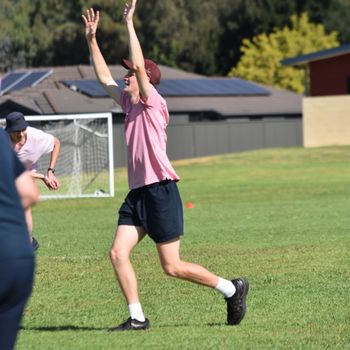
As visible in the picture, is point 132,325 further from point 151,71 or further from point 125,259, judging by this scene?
point 151,71

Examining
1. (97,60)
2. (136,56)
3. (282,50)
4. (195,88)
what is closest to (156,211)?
(136,56)

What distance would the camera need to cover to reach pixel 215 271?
12.4 metres

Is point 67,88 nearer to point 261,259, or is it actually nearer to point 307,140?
point 307,140

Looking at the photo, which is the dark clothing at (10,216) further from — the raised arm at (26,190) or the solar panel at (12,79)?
the solar panel at (12,79)

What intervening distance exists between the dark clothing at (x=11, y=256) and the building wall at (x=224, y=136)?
40066 mm

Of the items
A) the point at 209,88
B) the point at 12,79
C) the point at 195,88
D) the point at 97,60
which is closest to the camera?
the point at 97,60

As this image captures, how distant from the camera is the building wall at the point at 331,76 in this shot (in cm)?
5566

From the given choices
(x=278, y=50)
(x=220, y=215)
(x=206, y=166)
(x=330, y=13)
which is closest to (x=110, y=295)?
(x=220, y=215)

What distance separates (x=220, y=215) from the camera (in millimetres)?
21328

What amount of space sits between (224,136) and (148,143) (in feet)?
144

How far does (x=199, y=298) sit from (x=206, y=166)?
32432mm

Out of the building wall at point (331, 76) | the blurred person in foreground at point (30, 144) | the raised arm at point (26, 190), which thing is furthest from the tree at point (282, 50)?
the raised arm at point (26, 190)

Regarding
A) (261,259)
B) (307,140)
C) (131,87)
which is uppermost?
(131,87)

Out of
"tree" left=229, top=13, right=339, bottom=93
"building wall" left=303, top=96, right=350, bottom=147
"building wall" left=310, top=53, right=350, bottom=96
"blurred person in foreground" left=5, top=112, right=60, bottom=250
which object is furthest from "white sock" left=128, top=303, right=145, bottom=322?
"tree" left=229, top=13, right=339, bottom=93
